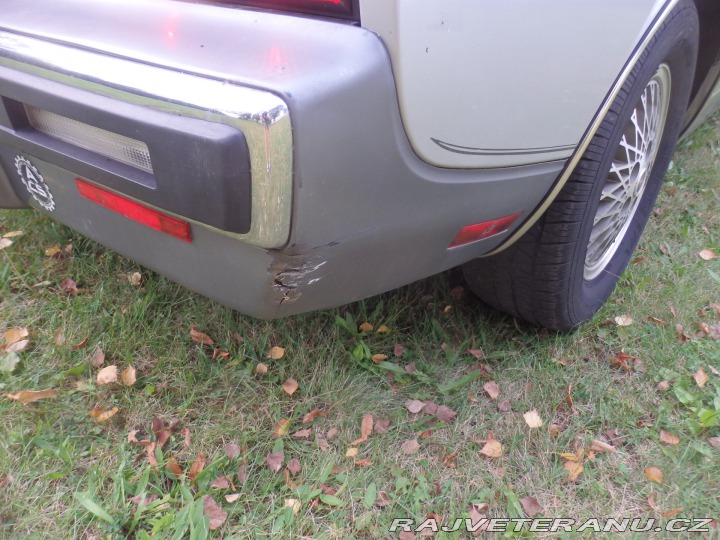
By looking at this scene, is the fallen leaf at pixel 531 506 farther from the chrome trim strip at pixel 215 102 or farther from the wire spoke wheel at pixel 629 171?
the chrome trim strip at pixel 215 102

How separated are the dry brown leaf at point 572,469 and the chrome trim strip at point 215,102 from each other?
3.84 feet

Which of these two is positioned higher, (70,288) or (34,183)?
(34,183)

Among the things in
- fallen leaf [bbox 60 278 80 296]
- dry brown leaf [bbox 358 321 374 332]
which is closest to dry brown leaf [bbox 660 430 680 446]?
dry brown leaf [bbox 358 321 374 332]

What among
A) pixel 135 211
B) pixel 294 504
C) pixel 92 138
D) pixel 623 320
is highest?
pixel 92 138

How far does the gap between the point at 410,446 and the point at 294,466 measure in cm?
35

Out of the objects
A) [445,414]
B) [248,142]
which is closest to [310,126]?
[248,142]

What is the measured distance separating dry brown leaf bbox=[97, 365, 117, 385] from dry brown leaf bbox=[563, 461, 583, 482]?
1.41 metres

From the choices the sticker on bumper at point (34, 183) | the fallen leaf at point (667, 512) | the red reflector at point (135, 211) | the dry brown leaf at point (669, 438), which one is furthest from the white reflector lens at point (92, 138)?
the dry brown leaf at point (669, 438)

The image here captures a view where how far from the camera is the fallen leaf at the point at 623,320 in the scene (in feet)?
7.55

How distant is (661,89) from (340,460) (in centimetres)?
170

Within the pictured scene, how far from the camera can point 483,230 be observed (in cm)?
158

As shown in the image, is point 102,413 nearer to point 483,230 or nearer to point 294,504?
point 294,504

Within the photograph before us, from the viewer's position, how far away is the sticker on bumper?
5.25 feet

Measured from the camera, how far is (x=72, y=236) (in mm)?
2426
